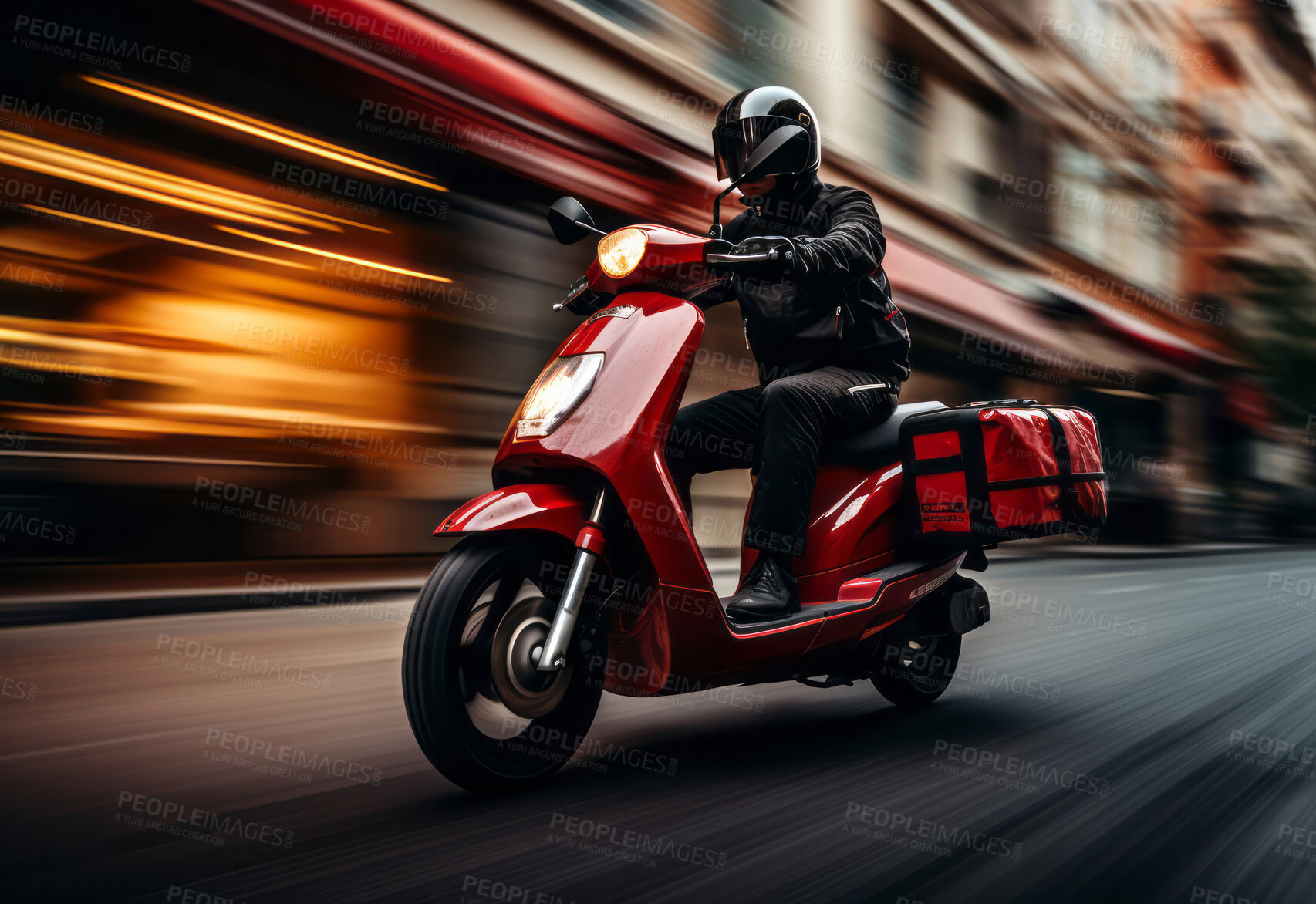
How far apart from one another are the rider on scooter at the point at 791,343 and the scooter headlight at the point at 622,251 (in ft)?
0.81

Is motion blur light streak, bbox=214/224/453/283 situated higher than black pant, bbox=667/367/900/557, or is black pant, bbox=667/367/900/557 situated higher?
motion blur light streak, bbox=214/224/453/283

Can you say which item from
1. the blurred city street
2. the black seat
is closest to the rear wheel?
the blurred city street

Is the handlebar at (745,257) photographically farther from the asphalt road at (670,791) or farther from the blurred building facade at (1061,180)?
the blurred building facade at (1061,180)

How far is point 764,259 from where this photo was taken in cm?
270

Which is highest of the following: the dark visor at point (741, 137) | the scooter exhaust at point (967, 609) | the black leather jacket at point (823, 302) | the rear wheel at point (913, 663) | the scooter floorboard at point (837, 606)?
the dark visor at point (741, 137)

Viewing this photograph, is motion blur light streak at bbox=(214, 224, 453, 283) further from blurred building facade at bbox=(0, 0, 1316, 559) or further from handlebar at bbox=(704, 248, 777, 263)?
handlebar at bbox=(704, 248, 777, 263)

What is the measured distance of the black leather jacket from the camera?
323cm

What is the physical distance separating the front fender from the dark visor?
116 cm

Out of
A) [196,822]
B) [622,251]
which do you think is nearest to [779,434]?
[622,251]

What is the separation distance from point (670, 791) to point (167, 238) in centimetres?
456

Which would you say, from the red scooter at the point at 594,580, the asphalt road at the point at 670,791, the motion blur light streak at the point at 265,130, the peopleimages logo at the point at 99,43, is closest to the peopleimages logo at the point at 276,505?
the asphalt road at the point at 670,791

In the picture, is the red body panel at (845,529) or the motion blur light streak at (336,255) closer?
the red body panel at (845,529)

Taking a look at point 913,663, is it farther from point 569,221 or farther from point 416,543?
point 416,543

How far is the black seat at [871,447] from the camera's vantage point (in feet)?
11.2
